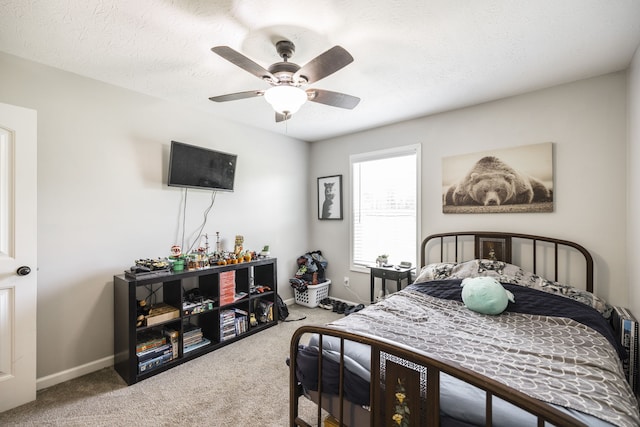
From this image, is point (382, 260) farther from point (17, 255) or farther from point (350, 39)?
point (17, 255)

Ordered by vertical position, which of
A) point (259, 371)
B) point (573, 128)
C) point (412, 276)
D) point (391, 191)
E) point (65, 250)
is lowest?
point (259, 371)

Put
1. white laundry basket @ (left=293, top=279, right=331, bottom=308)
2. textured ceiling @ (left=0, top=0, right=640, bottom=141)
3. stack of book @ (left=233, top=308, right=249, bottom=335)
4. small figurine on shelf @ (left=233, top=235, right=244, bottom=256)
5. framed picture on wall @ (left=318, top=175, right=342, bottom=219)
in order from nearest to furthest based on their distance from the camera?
textured ceiling @ (left=0, top=0, right=640, bottom=141) → stack of book @ (left=233, top=308, right=249, bottom=335) → small figurine on shelf @ (left=233, top=235, right=244, bottom=256) → white laundry basket @ (left=293, top=279, right=331, bottom=308) → framed picture on wall @ (left=318, top=175, right=342, bottom=219)

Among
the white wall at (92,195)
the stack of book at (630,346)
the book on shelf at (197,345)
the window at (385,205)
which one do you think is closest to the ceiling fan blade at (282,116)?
the white wall at (92,195)

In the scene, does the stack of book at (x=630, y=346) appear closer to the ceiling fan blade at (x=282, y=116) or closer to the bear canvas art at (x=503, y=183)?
the bear canvas art at (x=503, y=183)

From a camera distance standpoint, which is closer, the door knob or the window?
the door knob

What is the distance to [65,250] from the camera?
7.42 feet

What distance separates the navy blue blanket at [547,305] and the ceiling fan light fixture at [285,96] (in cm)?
194

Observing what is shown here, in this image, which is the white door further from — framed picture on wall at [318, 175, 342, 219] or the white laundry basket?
framed picture on wall at [318, 175, 342, 219]

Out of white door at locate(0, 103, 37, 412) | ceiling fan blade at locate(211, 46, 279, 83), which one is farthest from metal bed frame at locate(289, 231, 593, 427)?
white door at locate(0, 103, 37, 412)

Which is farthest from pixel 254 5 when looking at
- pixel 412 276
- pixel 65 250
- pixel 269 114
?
pixel 412 276

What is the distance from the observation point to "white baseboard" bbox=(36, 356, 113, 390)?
2137 millimetres

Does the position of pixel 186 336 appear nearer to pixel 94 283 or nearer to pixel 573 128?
pixel 94 283

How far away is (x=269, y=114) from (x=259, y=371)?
8.57 ft

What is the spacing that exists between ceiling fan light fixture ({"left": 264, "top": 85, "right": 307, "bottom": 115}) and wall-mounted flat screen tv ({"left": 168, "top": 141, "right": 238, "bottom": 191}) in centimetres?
147
